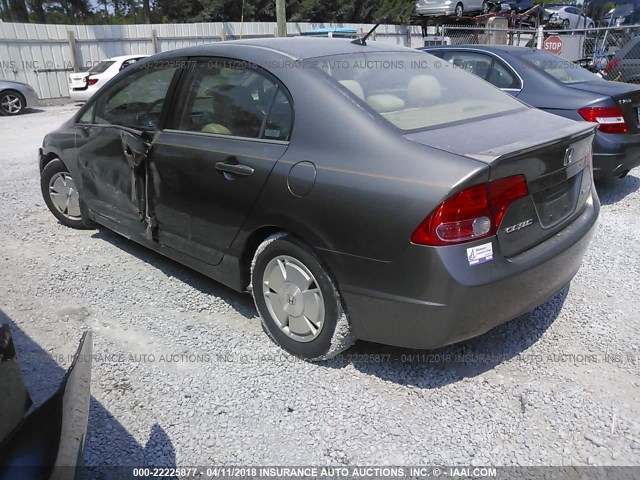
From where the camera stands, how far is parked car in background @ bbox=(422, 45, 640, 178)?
5465 mm

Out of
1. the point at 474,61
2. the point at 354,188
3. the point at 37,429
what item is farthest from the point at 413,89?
the point at 474,61

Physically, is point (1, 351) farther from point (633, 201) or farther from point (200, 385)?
point (633, 201)

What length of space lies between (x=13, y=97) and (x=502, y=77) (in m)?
13.0

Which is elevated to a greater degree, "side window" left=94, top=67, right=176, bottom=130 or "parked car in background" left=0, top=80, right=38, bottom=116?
"side window" left=94, top=67, right=176, bottom=130

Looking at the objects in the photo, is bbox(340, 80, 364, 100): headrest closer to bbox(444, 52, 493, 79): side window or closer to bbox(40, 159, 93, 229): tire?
bbox(40, 159, 93, 229): tire

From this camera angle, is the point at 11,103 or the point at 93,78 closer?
the point at 11,103

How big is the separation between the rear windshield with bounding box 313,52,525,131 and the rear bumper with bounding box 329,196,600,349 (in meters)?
0.73

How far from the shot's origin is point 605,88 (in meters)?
5.84

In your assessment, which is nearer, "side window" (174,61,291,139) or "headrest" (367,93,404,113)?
"headrest" (367,93,404,113)

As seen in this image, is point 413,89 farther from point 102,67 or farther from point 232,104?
point 102,67

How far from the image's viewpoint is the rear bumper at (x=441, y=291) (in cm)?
238

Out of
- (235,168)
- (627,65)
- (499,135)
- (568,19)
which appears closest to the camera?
(499,135)

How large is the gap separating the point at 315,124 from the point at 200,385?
1.52 metres

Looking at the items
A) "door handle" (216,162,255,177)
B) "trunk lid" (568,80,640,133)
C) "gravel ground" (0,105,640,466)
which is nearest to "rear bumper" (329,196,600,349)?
"gravel ground" (0,105,640,466)
